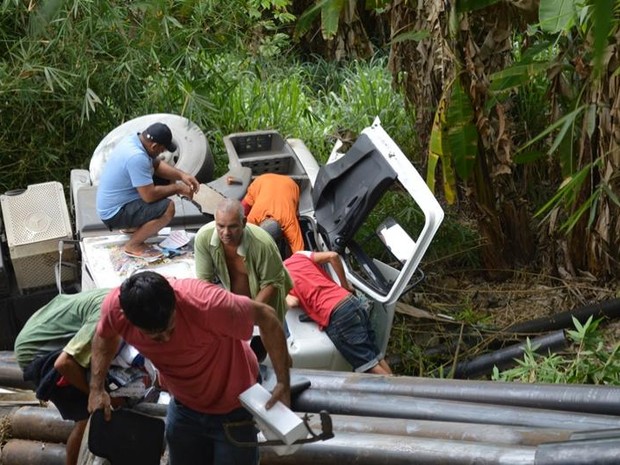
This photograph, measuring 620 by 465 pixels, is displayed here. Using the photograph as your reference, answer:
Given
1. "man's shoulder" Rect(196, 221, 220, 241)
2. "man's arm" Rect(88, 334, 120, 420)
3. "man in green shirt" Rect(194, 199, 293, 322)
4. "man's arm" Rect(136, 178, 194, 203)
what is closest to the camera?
"man's arm" Rect(88, 334, 120, 420)

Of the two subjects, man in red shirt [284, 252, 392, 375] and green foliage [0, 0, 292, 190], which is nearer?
man in red shirt [284, 252, 392, 375]

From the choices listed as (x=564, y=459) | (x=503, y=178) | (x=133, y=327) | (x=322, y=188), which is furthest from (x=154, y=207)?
(x=564, y=459)

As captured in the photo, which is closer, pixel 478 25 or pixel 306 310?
pixel 306 310

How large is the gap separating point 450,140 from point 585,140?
0.99 meters

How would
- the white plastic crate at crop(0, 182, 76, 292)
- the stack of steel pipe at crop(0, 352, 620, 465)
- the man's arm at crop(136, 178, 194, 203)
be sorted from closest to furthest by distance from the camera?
1. the stack of steel pipe at crop(0, 352, 620, 465)
2. the man's arm at crop(136, 178, 194, 203)
3. the white plastic crate at crop(0, 182, 76, 292)

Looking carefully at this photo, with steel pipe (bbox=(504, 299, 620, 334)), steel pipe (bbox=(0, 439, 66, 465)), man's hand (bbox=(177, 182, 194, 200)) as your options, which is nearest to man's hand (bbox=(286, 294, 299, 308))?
man's hand (bbox=(177, 182, 194, 200))

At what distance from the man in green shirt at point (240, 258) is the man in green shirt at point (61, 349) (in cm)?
140

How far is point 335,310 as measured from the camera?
6.73 m

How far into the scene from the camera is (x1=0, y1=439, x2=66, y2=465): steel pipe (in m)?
5.18

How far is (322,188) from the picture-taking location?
25.2 feet

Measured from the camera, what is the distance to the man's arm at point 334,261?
22.8 ft

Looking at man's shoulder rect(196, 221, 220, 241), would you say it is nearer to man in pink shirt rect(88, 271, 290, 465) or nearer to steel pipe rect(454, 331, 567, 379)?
man in pink shirt rect(88, 271, 290, 465)

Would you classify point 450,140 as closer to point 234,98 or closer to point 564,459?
point 234,98

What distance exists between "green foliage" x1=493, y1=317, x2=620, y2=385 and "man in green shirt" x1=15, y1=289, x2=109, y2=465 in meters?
2.65
